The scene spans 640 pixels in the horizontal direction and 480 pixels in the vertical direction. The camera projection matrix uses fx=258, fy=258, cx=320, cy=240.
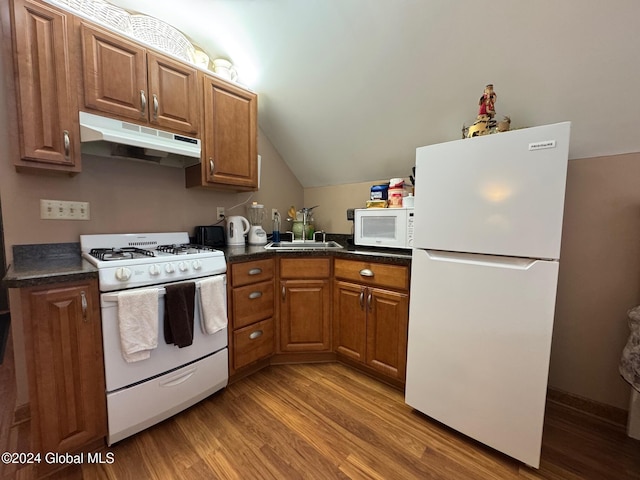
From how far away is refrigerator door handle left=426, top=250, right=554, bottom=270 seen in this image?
110cm

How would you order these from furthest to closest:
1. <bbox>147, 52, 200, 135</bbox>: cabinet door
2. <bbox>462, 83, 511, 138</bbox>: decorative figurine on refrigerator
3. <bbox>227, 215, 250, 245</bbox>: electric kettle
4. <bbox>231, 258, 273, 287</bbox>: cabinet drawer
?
<bbox>227, 215, 250, 245</bbox>: electric kettle
<bbox>231, 258, 273, 287</bbox>: cabinet drawer
<bbox>147, 52, 200, 135</bbox>: cabinet door
<bbox>462, 83, 511, 138</bbox>: decorative figurine on refrigerator

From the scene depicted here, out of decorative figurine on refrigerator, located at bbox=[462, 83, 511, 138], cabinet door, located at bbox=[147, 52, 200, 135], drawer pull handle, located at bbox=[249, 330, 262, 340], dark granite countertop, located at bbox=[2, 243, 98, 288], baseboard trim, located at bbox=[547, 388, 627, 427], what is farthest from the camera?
drawer pull handle, located at bbox=[249, 330, 262, 340]

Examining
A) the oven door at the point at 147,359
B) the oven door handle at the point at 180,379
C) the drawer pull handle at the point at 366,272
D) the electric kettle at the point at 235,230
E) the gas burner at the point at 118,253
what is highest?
the electric kettle at the point at 235,230

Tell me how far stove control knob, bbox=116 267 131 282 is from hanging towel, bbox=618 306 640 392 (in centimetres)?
233

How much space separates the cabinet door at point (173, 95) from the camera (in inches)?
60.6

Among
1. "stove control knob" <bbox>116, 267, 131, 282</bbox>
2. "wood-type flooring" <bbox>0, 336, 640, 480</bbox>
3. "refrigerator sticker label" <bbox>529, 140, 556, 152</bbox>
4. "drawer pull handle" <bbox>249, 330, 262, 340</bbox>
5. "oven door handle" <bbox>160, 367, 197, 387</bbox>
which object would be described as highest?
"refrigerator sticker label" <bbox>529, 140, 556, 152</bbox>

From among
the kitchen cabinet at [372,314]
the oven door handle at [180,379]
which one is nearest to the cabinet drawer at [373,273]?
the kitchen cabinet at [372,314]

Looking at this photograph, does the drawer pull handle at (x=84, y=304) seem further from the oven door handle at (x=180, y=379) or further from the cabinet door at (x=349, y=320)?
the cabinet door at (x=349, y=320)

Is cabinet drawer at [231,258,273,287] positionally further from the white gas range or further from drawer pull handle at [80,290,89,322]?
drawer pull handle at [80,290,89,322]

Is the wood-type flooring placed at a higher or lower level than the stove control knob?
lower

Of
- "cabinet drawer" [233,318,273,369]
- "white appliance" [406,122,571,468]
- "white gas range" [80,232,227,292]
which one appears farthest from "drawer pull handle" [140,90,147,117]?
"white appliance" [406,122,571,468]

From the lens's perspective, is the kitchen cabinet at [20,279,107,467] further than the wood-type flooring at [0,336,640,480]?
No

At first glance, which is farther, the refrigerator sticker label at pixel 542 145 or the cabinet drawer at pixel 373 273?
the cabinet drawer at pixel 373 273

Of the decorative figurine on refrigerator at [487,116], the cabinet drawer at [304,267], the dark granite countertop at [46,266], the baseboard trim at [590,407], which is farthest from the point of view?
the cabinet drawer at [304,267]
